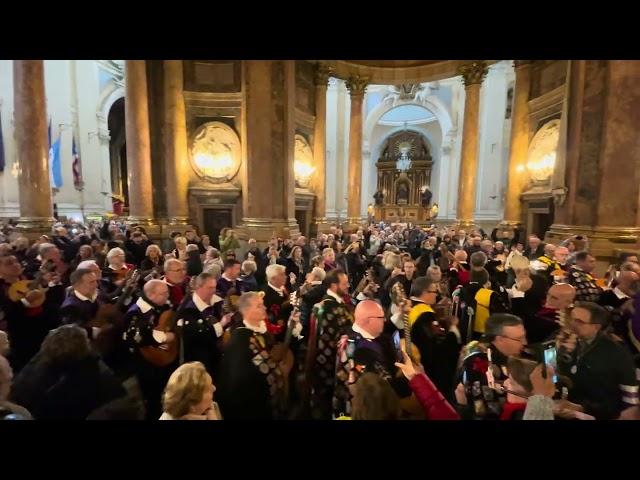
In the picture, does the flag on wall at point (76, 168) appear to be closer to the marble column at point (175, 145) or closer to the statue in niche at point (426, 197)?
the marble column at point (175, 145)

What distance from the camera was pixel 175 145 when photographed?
38.7 ft

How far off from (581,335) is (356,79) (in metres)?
16.6

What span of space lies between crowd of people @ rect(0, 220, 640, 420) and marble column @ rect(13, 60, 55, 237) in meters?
5.58

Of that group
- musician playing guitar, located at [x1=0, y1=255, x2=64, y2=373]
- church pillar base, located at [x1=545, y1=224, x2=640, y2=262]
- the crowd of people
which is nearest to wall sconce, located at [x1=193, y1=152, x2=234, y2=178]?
the crowd of people

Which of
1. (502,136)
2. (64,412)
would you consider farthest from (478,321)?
(502,136)

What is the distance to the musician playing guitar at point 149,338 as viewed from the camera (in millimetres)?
2930

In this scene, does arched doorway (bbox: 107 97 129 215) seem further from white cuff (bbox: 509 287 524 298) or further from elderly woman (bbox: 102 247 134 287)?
white cuff (bbox: 509 287 524 298)

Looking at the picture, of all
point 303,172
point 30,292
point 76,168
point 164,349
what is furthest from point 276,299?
point 76,168

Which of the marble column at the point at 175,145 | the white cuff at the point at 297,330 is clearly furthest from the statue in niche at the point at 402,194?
the white cuff at the point at 297,330

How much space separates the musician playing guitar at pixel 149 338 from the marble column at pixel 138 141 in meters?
9.59

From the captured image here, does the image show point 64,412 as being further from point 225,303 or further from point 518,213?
point 518,213

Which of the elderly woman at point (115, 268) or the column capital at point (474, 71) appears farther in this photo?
the column capital at point (474, 71)

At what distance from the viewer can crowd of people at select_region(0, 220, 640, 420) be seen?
1964 millimetres

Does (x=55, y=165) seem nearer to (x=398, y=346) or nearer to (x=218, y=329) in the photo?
(x=218, y=329)
